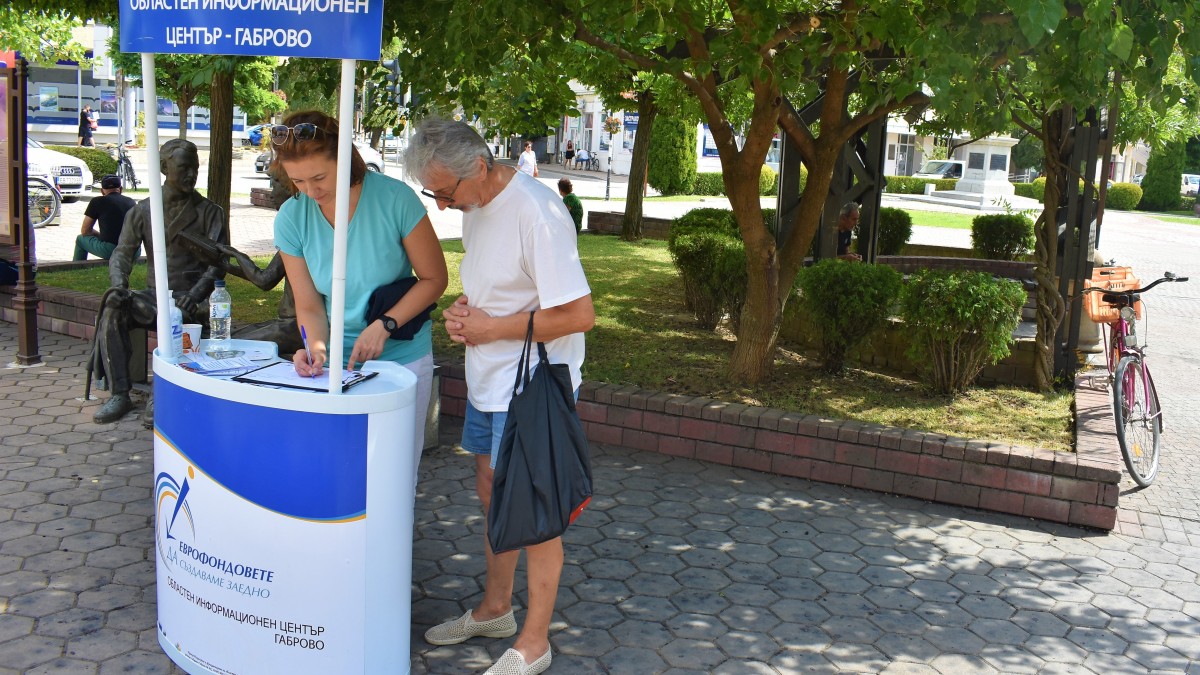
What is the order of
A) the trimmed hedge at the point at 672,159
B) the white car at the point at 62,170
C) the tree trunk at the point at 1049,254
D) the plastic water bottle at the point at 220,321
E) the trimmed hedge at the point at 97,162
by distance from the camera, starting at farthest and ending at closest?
the trimmed hedge at the point at 672,159 → the trimmed hedge at the point at 97,162 → the white car at the point at 62,170 → the tree trunk at the point at 1049,254 → the plastic water bottle at the point at 220,321

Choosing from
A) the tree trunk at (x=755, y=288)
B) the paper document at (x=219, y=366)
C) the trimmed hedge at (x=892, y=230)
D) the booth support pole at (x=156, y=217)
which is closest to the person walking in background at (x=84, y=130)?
the trimmed hedge at (x=892, y=230)

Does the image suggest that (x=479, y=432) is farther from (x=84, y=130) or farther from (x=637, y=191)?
(x=84, y=130)

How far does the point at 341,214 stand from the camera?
316 cm

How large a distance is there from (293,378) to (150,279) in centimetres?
343

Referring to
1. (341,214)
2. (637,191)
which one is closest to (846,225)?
(637,191)

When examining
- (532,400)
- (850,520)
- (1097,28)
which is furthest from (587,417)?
(1097,28)

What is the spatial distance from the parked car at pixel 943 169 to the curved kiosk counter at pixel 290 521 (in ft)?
156

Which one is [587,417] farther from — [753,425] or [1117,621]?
[1117,621]

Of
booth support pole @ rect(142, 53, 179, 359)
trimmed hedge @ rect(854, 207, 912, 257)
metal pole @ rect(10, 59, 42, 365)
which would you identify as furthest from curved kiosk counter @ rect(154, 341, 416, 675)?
trimmed hedge @ rect(854, 207, 912, 257)

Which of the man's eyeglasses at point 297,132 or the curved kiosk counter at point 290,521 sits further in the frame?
the man's eyeglasses at point 297,132

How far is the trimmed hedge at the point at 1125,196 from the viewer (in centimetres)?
4331

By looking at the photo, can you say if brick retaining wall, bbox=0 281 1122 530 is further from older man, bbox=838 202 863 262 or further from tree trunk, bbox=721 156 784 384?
older man, bbox=838 202 863 262

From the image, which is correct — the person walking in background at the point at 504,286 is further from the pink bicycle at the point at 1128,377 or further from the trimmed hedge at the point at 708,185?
the trimmed hedge at the point at 708,185

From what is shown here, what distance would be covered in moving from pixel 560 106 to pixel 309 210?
4710 millimetres
